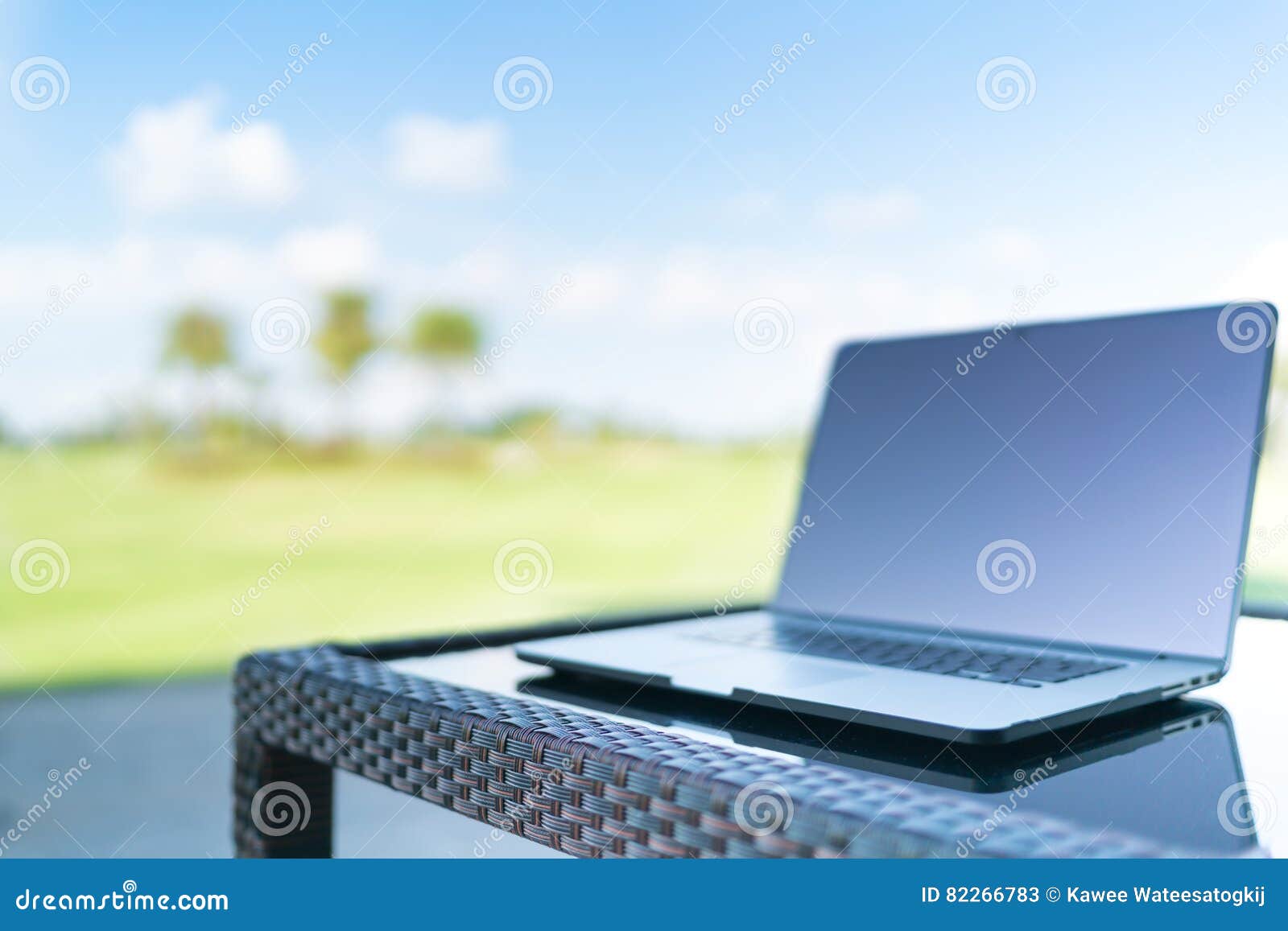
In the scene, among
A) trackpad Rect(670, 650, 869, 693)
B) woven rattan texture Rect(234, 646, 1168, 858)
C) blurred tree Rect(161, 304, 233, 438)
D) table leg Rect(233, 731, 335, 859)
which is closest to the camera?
woven rattan texture Rect(234, 646, 1168, 858)

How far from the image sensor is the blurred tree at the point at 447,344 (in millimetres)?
9203

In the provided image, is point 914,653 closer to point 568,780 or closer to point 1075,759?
point 1075,759

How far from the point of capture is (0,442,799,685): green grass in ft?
33.8

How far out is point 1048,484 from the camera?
1.02 meters

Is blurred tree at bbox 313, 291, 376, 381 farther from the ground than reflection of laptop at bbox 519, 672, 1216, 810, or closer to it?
farther from the ground

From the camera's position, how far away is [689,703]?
0.79 metres

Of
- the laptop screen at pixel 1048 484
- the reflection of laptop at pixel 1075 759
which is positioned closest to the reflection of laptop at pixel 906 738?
the reflection of laptop at pixel 1075 759

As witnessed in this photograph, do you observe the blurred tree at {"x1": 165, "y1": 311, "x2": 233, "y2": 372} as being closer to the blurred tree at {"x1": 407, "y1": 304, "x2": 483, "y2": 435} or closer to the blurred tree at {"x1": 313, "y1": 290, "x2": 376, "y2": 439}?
the blurred tree at {"x1": 313, "y1": 290, "x2": 376, "y2": 439}

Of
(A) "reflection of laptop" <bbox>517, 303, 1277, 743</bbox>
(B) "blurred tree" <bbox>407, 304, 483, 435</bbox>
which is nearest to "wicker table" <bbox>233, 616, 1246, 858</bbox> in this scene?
(A) "reflection of laptop" <bbox>517, 303, 1277, 743</bbox>

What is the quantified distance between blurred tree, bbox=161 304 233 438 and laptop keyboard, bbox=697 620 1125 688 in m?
8.67

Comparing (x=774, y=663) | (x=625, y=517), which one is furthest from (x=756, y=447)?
(x=774, y=663)

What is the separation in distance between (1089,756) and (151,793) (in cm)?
424

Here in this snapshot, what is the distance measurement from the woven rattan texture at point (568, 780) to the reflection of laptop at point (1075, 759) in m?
0.03
